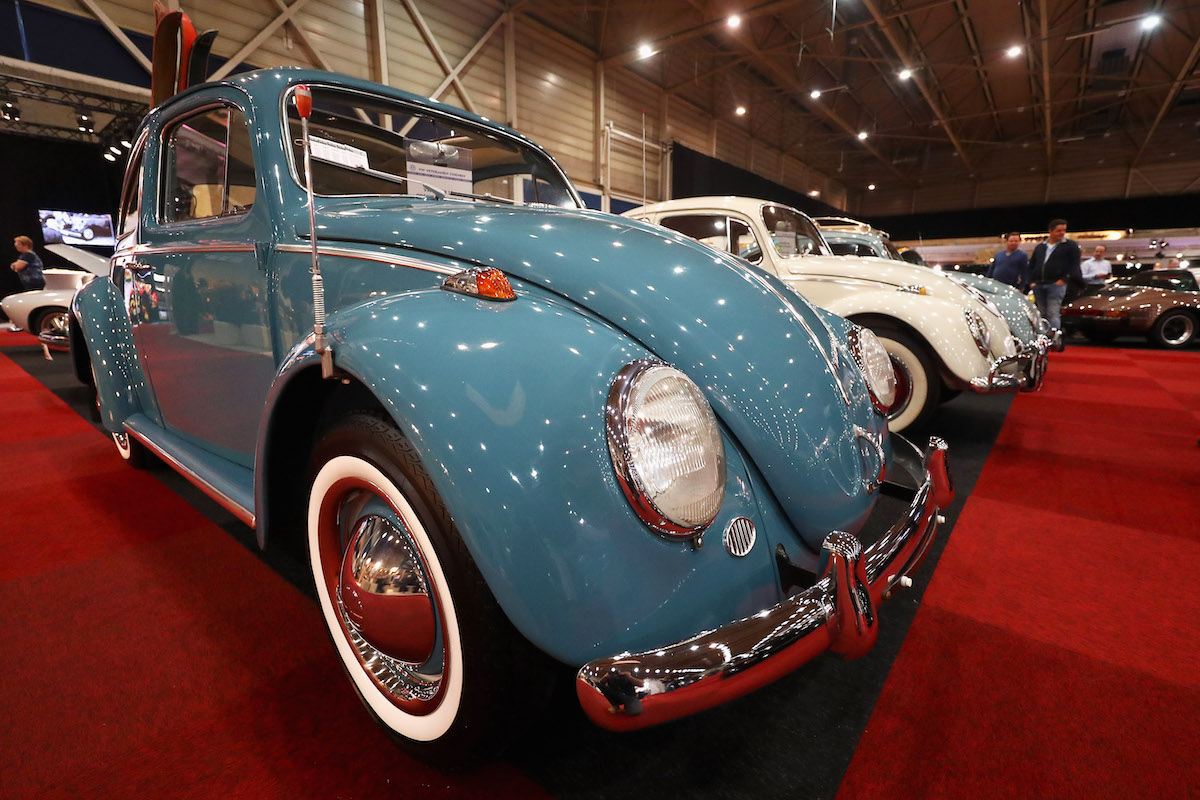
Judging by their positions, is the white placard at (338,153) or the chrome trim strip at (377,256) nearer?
the chrome trim strip at (377,256)

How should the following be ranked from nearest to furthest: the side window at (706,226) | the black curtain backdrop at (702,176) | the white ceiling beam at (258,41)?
1. the side window at (706,226)
2. the white ceiling beam at (258,41)
3. the black curtain backdrop at (702,176)

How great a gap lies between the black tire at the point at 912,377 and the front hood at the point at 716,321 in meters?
2.17

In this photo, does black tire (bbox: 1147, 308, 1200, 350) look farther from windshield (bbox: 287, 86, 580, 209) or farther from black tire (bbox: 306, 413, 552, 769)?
black tire (bbox: 306, 413, 552, 769)

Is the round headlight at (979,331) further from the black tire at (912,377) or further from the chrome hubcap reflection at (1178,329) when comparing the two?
the chrome hubcap reflection at (1178,329)

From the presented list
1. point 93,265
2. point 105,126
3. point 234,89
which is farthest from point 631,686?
point 105,126

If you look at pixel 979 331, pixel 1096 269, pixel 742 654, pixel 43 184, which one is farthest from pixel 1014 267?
pixel 43 184

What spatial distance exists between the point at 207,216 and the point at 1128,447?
15.9 feet

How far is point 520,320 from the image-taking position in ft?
3.40

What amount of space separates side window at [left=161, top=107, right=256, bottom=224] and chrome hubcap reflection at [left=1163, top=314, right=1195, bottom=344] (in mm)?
11626

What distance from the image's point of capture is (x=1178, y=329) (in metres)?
8.43

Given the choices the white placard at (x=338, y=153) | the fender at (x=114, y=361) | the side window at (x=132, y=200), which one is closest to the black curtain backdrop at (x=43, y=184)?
the side window at (x=132, y=200)

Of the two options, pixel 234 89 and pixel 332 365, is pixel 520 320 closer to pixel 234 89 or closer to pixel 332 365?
pixel 332 365

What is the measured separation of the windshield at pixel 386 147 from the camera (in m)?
1.71

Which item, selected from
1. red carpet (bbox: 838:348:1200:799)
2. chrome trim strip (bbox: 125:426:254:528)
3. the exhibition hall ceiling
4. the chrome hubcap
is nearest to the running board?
chrome trim strip (bbox: 125:426:254:528)
